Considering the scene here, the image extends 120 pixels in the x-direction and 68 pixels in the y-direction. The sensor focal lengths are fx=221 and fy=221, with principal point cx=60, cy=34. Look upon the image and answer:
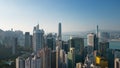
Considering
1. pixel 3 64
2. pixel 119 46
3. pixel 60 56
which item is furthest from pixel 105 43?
pixel 3 64

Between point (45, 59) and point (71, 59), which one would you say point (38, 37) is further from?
point (45, 59)

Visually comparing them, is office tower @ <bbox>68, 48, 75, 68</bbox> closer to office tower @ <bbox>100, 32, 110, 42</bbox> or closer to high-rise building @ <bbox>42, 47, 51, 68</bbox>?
high-rise building @ <bbox>42, 47, 51, 68</bbox>

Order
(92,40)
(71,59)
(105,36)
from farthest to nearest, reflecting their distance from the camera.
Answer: (92,40) → (105,36) → (71,59)

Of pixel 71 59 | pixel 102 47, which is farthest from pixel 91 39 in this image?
pixel 71 59

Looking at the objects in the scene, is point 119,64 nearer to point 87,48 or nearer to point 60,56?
point 60,56

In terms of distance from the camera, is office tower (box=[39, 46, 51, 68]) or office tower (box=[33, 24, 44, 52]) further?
office tower (box=[33, 24, 44, 52])

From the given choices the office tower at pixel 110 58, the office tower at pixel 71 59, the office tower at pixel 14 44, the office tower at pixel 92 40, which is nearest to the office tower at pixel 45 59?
the office tower at pixel 71 59

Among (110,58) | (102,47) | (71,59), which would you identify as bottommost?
(71,59)

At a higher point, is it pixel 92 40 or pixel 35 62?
pixel 92 40

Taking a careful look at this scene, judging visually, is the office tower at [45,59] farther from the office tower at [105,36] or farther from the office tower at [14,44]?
the office tower at [14,44]

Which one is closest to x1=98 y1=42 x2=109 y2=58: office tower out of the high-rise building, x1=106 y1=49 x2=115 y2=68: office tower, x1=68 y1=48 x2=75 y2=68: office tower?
x1=106 y1=49 x2=115 y2=68: office tower

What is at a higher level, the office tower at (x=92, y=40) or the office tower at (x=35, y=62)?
the office tower at (x=92, y=40)
